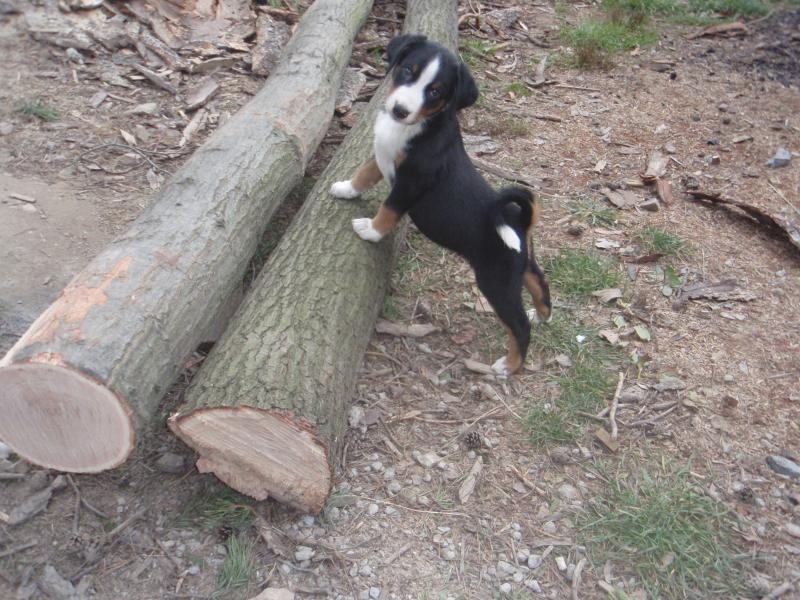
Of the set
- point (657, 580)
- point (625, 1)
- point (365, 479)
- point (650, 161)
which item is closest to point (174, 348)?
point (365, 479)

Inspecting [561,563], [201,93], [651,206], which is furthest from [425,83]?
[201,93]

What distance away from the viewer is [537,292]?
→ 13.3 feet

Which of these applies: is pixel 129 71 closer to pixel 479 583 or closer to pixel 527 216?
pixel 527 216

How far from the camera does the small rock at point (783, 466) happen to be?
3.53 metres

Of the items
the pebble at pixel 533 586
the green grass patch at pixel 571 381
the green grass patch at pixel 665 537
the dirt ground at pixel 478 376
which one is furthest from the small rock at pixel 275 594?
the green grass patch at pixel 571 381

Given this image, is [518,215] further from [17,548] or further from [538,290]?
[17,548]

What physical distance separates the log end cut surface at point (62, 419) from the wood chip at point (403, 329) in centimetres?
178

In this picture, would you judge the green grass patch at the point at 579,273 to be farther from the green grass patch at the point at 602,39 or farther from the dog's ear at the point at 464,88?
the green grass patch at the point at 602,39

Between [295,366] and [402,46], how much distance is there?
70.3 inches

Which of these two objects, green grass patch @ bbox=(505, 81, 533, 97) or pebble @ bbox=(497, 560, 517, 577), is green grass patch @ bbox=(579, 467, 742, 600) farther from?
green grass patch @ bbox=(505, 81, 533, 97)

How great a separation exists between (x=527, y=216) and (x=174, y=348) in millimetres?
1841

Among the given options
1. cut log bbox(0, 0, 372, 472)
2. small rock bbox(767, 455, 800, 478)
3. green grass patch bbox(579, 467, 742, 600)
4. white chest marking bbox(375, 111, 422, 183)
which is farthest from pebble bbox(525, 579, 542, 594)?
white chest marking bbox(375, 111, 422, 183)

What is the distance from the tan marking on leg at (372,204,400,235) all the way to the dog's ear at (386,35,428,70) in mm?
783

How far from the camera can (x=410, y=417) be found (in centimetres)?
377
